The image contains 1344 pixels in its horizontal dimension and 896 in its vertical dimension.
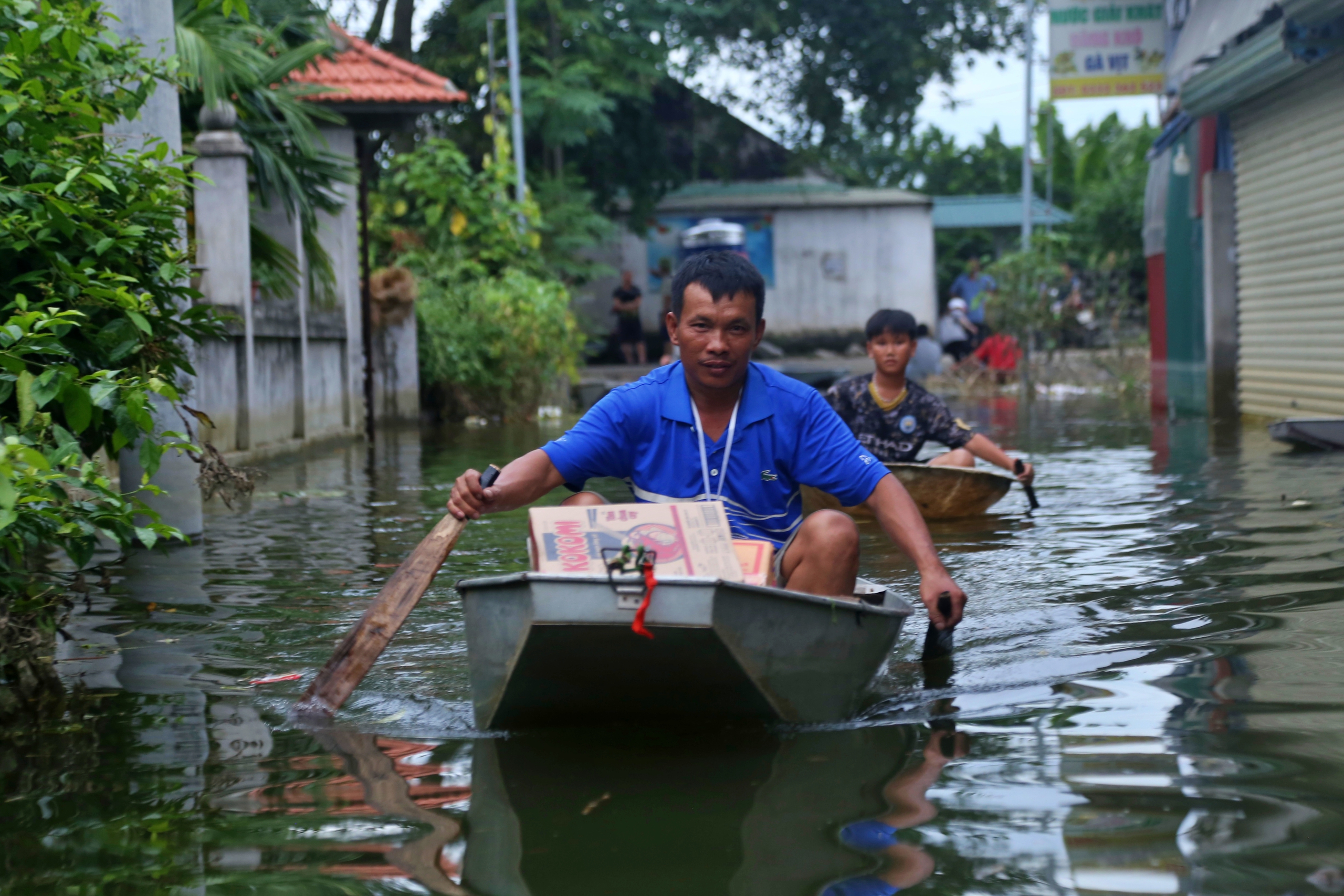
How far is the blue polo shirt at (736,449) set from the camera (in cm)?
420

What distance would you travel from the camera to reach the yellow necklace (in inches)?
311

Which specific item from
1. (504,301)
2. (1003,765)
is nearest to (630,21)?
(504,301)

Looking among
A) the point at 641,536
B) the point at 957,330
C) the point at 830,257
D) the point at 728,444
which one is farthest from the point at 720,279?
the point at 830,257

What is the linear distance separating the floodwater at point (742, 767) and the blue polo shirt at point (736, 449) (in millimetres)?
691

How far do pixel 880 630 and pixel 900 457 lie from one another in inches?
165

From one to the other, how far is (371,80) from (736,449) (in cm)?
1153

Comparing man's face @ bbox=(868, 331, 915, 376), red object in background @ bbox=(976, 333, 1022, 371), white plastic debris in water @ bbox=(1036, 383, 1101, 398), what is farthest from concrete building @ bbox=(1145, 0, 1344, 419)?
man's face @ bbox=(868, 331, 915, 376)

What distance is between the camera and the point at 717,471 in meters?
4.23

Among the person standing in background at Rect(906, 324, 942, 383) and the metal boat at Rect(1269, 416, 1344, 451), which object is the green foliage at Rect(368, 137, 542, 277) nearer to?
the person standing in background at Rect(906, 324, 942, 383)

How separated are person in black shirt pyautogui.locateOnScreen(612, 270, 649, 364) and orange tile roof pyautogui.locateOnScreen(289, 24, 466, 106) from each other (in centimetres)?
1272

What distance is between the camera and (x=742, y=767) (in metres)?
3.49

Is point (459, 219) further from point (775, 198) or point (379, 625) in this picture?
point (379, 625)

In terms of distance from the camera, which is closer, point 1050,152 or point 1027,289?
point 1027,289

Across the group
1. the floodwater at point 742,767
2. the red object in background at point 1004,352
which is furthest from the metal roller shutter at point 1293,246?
the red object in background at point 1004,352
